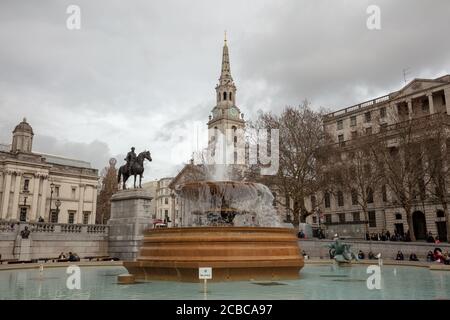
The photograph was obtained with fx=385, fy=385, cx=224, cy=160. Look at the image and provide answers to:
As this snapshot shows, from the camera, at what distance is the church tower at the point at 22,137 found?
227 ft

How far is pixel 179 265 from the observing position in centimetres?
1104

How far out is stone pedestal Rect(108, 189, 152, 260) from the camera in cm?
2674

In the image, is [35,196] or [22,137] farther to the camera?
[22,137]

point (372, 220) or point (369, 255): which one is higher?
point (372, 220)

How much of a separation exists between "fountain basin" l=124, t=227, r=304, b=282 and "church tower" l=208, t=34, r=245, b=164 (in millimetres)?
78198

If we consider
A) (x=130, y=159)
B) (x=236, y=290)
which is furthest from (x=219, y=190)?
(x=130, y=159)

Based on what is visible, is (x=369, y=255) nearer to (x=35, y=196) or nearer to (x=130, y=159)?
(x=130, y=159)

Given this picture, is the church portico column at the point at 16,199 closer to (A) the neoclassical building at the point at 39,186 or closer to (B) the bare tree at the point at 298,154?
(A) the neoclassical building at the point at 39,186

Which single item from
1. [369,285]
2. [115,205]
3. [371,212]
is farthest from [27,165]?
[369,285]

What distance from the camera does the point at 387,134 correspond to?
4369cm

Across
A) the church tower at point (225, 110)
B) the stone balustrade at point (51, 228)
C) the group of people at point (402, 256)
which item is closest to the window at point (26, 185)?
the church tower at point (225, 110)

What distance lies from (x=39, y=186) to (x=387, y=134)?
56056 mm

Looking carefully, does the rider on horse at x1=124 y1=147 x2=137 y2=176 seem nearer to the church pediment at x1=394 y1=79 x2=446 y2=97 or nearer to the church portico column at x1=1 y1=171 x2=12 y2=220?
the church pediment at x1=394 y1=79 x2=446 y2=97
